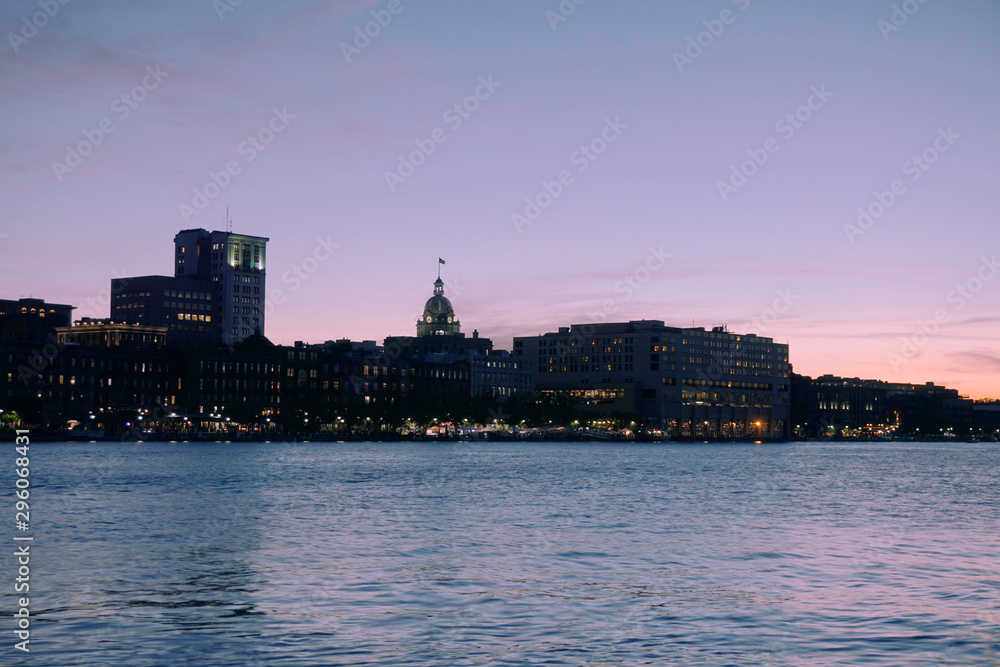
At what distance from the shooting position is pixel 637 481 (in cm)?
10369

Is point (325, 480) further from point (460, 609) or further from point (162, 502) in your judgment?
point (460, 609)

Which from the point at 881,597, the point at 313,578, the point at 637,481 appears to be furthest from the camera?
the point at 637,481

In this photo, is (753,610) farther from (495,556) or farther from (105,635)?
(105,635)

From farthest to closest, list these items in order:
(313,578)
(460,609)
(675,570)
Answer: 1. (675,570)
2. (313,578)
3. (460,609)

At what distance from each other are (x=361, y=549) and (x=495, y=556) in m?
5.43

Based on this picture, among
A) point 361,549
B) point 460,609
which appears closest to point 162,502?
point 361,549

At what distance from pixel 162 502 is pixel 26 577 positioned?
3329 cm

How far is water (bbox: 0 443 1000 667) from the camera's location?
87.0ft

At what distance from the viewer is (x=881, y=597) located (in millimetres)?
33938

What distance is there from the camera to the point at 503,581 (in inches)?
1442

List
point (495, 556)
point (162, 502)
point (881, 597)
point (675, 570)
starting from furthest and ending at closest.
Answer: point (162, 502) → point (495, 556) → point (675, 570) → point (881, 597)

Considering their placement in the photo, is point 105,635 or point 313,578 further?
point 313,578

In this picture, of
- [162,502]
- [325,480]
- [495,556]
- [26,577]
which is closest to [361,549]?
[495,556]

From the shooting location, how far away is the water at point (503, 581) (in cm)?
2653
